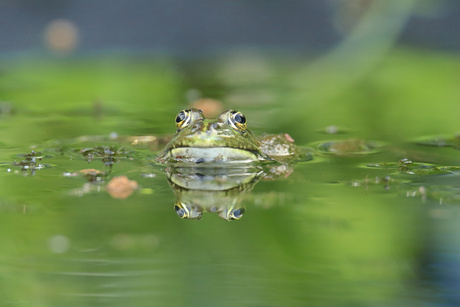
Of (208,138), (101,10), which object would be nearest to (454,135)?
(208,138)

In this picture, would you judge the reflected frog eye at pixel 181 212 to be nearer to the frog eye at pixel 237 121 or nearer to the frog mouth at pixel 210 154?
the frog mouth at pixel 210 154

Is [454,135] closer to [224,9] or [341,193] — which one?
[341,193]

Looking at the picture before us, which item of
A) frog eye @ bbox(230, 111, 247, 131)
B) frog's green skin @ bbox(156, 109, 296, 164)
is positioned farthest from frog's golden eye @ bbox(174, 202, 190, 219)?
frog eye @ bbox(230, 111, 247, 131)

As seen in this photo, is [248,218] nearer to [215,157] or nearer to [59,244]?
[59,244]

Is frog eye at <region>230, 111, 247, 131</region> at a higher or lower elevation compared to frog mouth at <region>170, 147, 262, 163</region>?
higher

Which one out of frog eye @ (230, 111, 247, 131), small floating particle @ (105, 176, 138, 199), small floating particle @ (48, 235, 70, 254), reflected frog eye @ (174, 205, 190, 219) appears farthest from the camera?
frog eye @ (230, 111, 247, 131)

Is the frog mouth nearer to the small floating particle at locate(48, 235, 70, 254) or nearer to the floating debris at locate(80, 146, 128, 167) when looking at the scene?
the floating debris at locate(80, 146, 128, 167)

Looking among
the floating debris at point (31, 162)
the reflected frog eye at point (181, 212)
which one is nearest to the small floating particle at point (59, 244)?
the reflected frog eye at point (181, 212)
